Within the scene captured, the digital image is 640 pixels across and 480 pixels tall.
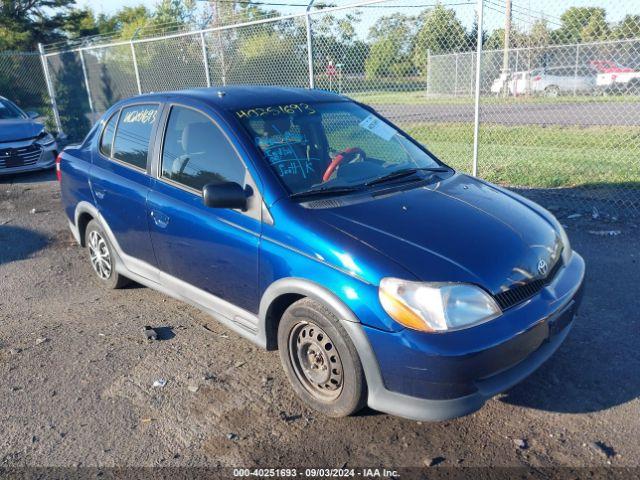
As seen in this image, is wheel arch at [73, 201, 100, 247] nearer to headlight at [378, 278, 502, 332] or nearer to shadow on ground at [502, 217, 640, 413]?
headlight at [378, 278, 502, 332]

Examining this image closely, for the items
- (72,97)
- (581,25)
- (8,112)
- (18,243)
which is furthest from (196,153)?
(72,97)

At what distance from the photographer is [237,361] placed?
370cm

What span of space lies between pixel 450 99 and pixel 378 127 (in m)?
11.3

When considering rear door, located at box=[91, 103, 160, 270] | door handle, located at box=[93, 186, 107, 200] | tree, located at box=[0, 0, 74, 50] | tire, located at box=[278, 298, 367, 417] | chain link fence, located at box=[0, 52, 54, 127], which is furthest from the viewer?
tree, located at box=[0, 0, 74, 50]

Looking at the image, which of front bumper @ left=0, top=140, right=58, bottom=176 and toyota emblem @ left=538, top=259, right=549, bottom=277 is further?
front bumper @ left=0, top=140, right=58, bottom=176

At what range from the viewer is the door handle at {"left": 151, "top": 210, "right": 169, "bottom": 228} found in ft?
12.5

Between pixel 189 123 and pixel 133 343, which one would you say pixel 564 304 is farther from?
pixel 133 343

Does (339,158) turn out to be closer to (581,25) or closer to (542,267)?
(542,267)

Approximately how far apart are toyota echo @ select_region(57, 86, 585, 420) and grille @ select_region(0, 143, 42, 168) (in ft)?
21.6

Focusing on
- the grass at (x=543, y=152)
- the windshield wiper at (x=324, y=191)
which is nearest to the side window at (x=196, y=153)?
the windshield wiper at (x=324, y=191)

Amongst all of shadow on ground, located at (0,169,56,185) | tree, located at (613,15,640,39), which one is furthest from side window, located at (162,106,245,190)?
shadow on ground, located at (0,169,56,185)

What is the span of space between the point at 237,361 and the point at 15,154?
840cm

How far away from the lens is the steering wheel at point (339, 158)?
11.5ft

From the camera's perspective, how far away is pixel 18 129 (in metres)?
10.0
